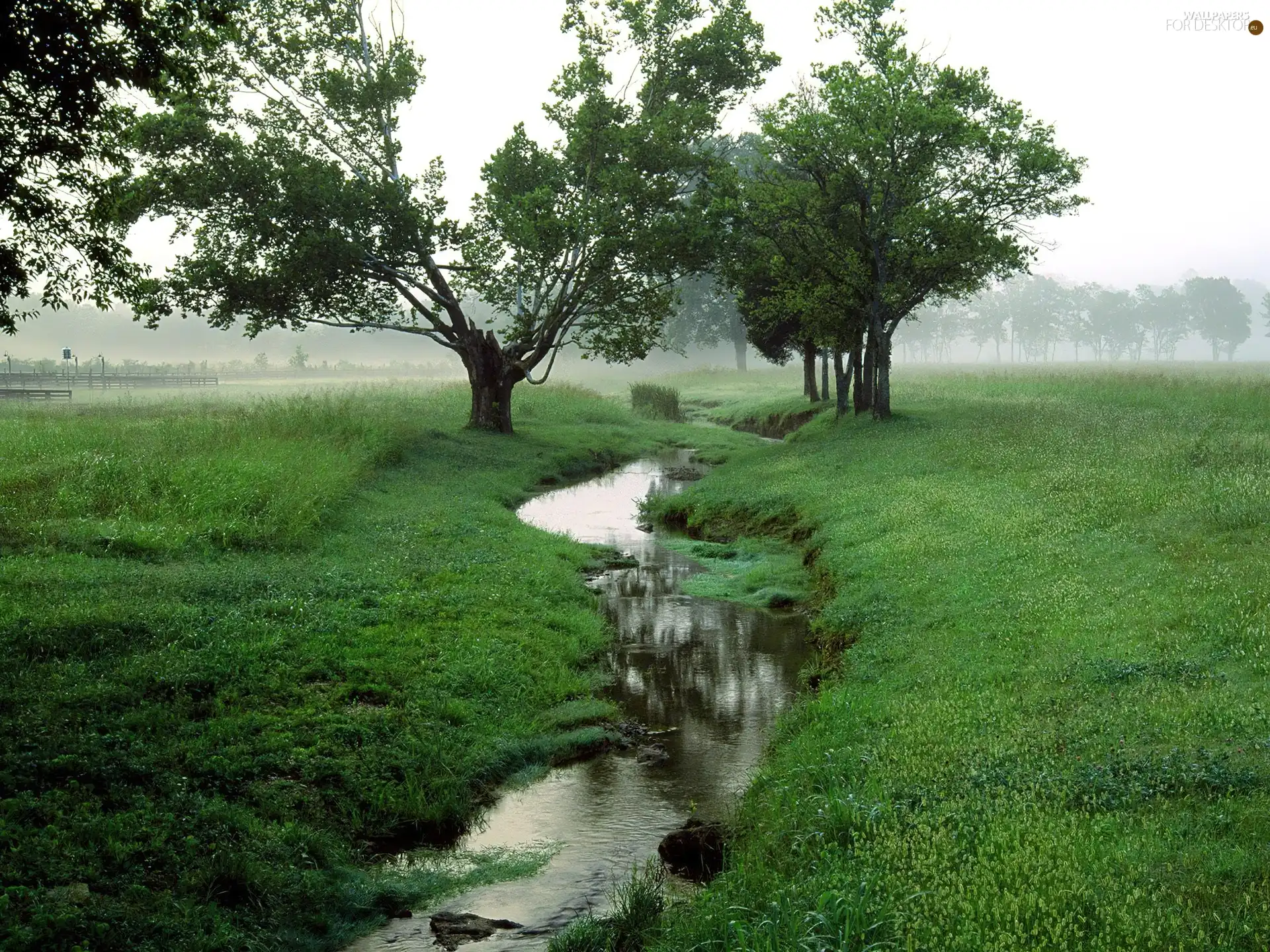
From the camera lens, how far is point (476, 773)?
10008 mm

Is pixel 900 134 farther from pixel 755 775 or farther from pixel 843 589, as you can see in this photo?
pixel 755 775

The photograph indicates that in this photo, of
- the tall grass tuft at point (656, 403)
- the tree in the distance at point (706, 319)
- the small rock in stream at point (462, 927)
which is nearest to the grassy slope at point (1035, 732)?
the small rock in stream at point (462, 927)

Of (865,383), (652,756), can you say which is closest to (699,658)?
(652,756)

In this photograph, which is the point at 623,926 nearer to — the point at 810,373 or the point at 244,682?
the point at 244,682

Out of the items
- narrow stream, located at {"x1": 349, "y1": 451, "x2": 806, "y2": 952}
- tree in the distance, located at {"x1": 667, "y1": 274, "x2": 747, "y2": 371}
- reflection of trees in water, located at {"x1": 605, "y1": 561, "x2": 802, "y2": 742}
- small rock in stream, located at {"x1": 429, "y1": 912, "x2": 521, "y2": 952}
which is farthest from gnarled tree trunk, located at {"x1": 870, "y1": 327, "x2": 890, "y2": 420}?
tree in the distance, located at {"x1": 667, "y1": 274, "x2": 747, "y2": 371}

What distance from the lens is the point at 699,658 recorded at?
14.3 meters

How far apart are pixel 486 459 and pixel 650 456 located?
10.7 meters

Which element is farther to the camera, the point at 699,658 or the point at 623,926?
the point at 699,658

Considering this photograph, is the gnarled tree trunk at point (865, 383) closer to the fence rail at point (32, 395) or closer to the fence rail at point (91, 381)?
the fence rail at point (32, 395)

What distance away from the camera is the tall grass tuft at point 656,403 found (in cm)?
5416

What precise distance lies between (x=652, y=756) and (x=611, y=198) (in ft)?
86.7

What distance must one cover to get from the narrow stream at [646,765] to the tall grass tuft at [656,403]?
112 ft

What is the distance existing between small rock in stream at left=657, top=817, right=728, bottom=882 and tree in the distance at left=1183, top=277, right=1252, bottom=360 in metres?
166

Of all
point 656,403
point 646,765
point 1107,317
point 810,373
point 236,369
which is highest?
point 1107,317
